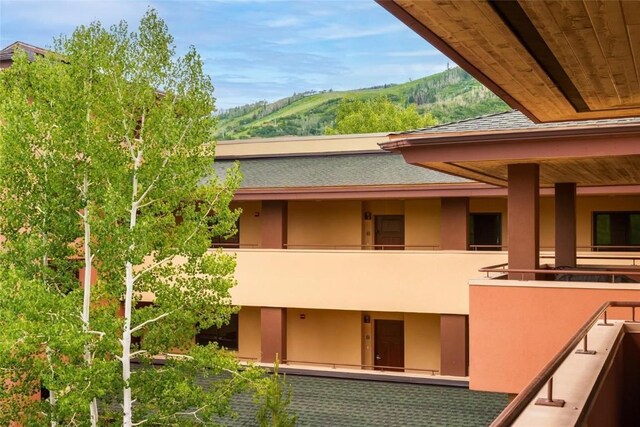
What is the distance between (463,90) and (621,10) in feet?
496

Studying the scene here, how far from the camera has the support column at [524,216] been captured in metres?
14.9

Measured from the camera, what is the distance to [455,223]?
2498 centimetres

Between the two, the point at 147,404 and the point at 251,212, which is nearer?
the point at 147,404

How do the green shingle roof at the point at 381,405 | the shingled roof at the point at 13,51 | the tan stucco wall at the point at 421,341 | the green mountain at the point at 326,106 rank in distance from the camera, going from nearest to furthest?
1. the green shingle roof at the point at 381,405
2. the shingled roof at the point at 13,51
3. the tan stucco wall at the point at 421,341
4. the green mountain at the point at 326,106

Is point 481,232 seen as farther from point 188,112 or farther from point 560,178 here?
point 188,112

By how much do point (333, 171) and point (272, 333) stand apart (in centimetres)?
684

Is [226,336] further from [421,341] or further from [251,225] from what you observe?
[421,341]

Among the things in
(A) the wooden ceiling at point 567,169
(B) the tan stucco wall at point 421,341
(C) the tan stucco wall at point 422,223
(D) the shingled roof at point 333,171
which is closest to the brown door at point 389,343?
(B) the tan stucco wall at point 421,341

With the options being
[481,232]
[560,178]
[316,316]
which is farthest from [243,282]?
[560,178]

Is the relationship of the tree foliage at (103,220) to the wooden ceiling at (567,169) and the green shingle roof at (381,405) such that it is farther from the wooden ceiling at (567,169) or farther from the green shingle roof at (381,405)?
the wooden ceiling at (567,169)

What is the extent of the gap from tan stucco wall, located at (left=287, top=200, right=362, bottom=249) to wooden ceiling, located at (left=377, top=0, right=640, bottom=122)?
20.2m

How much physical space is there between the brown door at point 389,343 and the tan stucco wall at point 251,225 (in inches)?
227

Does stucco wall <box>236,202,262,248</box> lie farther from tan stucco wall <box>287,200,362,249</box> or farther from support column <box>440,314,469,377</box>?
support column <box>440,314,469,377</box>

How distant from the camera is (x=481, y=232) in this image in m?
27.3
